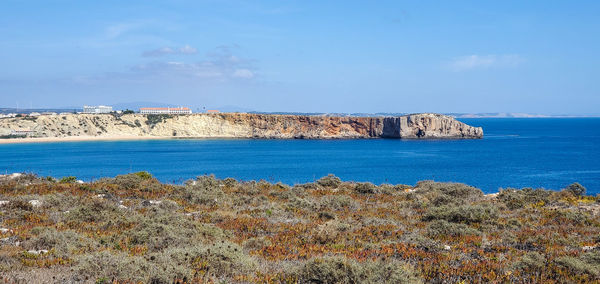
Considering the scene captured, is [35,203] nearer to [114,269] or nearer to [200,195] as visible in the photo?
[200,195]

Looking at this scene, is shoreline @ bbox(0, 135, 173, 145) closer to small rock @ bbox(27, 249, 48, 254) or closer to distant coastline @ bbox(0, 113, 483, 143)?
distant coastline @ bbox(0, 113, 483, 143)

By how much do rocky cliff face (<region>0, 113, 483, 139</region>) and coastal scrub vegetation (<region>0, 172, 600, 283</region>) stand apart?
11842 cm

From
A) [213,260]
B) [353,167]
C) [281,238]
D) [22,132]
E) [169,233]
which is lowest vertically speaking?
[353,167]

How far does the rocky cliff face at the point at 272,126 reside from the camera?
13502 cm

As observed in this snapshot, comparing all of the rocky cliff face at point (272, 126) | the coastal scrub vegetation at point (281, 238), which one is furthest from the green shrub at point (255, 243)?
the rocky cliff face at point (272, 126)

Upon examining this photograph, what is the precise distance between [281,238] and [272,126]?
12741 centimetres

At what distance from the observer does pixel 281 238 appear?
430 inches

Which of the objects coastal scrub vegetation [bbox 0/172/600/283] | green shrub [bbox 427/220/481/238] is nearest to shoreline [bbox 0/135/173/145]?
coastal scrub vegetation [bbox 0/172/600/283]

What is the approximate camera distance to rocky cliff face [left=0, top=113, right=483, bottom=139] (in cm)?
13502

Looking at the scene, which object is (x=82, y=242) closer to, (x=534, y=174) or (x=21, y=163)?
(x=534, y=174)

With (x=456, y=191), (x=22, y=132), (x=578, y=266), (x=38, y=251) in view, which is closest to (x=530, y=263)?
(x=578, y=266)

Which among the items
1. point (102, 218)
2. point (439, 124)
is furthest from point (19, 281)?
point (439, 124)

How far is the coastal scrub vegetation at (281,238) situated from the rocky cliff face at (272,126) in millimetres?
118424

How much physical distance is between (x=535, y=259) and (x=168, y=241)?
25.4ft
